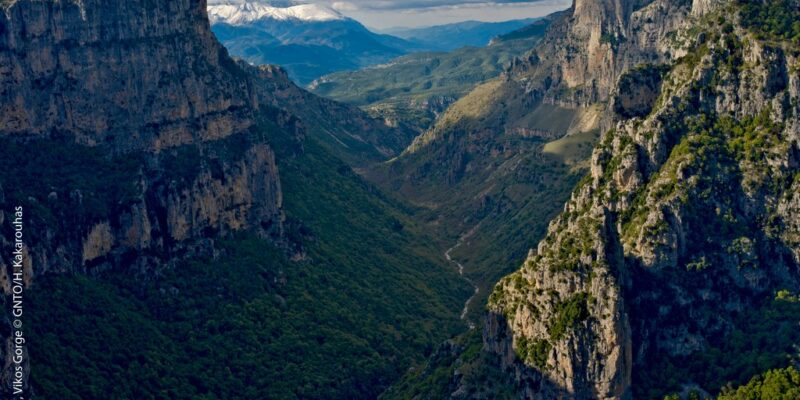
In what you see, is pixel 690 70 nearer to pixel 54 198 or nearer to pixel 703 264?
pixel 703 264

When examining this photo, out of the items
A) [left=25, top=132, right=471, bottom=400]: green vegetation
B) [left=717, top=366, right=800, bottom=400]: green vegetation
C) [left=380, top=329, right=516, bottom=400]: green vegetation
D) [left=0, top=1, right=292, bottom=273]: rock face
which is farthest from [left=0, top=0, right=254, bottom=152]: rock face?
[left=717, top=366, right=800, bottom=400]: green vegetation

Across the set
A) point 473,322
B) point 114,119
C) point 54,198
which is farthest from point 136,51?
point 473,322

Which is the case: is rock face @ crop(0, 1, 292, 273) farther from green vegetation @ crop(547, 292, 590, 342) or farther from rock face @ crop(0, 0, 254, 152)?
green vegetation @ crop(547, 292, 590, 342)

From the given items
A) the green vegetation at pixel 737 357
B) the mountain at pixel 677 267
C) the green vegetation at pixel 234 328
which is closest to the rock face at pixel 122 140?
the green vegetation at pixel 234 328

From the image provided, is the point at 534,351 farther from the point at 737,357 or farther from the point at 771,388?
the point at 771,388

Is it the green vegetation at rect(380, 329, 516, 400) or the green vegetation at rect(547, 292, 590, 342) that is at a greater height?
the green vegetation at rect(547, 292, 590, 342)
